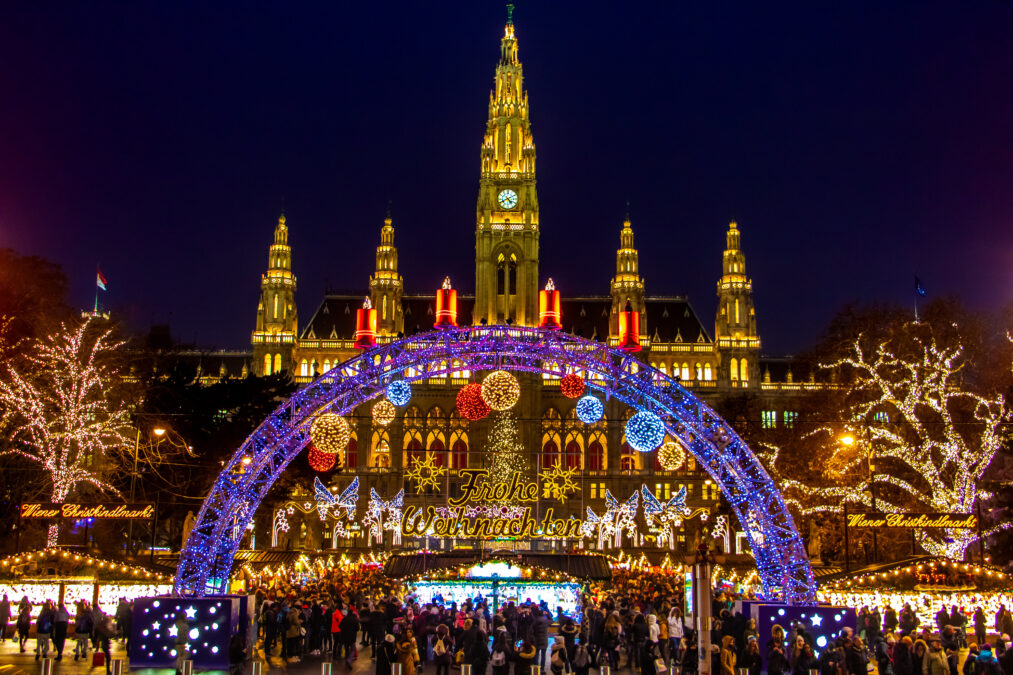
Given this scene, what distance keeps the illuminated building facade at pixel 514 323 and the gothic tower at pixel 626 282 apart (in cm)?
11

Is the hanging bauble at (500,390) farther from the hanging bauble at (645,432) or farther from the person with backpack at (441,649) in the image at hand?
the person with backpack at (441,649)

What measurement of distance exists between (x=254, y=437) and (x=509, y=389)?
8.57 metres

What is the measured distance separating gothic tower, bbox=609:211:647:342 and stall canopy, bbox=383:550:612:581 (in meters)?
47.6

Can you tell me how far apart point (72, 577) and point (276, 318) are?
182 ft

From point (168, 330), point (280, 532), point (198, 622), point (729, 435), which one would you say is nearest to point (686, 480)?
point (280, 532)

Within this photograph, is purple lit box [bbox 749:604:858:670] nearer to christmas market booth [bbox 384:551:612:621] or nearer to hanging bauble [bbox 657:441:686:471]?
christmas market booth [bbox 384:551:612:621]

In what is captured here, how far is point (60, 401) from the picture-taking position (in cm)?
3334

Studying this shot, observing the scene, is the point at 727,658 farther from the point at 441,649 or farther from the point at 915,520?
the point at 915,520

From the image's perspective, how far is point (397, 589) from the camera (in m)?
35.1

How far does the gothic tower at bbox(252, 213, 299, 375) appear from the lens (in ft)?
265

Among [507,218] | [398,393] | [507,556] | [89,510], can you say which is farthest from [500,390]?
[507,218]

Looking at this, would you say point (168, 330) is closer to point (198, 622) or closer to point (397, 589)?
point (397, 589)

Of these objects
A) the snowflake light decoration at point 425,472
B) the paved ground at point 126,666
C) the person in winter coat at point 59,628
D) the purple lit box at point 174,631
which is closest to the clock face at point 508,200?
the snowflake light decoration at point 425,472

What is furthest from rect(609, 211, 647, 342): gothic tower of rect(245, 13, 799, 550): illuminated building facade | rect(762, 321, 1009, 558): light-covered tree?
rect(762, 321, 1009, 558): light-covered tree
